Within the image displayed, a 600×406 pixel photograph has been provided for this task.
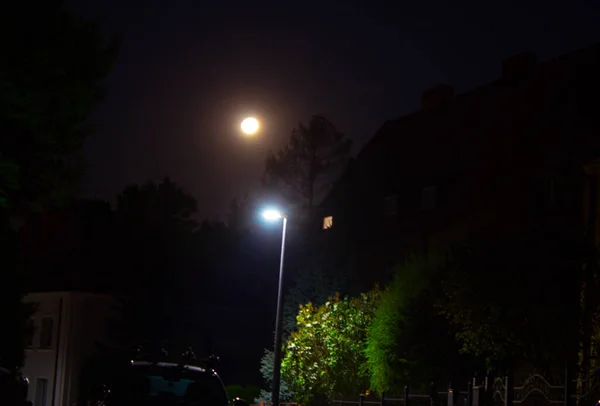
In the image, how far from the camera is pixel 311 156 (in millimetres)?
53938

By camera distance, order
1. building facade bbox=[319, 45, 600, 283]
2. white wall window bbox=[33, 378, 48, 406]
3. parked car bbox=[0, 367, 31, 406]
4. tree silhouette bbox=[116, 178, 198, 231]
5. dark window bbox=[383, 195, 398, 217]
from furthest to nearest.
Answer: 1. tree silhouette bbox=[116, 178, 198, 231]
2. white wall window bbox=[33, 378, 48, 406]
3. dark window bbox=[383, 195, 398, 217]
4. building facade bbox=[319, 45, 600, 283]
5. parked car bbox=[0, 367, 31, 406]

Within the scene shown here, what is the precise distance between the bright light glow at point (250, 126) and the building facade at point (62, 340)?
26.7 m

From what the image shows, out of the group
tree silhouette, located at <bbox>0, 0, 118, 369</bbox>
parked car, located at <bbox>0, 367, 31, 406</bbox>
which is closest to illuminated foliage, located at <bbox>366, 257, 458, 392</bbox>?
tree silhouette, located at <bbox>0, 0, 118, 369</bbox>

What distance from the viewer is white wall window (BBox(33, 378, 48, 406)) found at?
45688 mm

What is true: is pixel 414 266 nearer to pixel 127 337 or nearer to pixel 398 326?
pixel 398 326

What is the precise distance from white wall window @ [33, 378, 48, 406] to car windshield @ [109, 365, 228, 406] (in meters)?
36.3

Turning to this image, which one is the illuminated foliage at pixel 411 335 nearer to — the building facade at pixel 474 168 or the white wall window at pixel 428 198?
the building facade at pixel 474 168

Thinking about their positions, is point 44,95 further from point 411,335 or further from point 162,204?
point 162,204

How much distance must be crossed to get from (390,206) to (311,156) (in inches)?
578

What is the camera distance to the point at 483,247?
2106 cm

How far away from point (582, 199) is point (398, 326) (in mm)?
7385

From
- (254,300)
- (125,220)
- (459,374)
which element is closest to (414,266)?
(459,374)

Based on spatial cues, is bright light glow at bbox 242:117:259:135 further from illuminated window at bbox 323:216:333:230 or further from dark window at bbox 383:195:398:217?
illuminated window at bbox 323:216:333:230

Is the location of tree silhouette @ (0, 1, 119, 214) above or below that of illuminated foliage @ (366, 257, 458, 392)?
above
